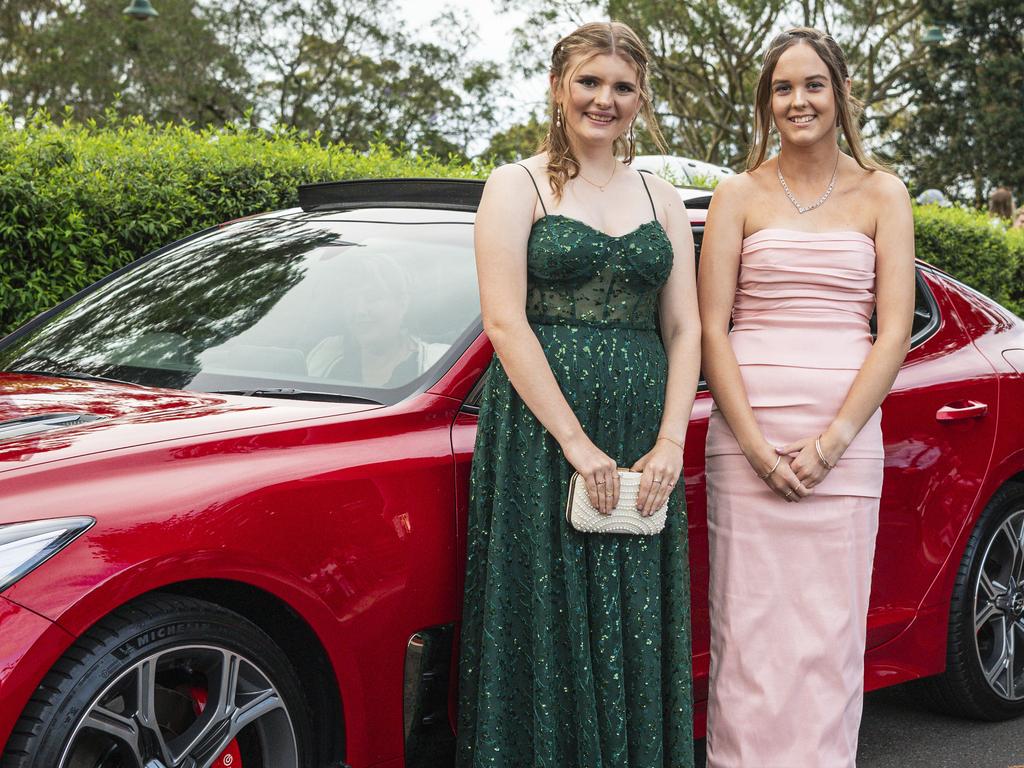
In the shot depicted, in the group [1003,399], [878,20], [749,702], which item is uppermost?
[878,20]

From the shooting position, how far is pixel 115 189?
5.49m

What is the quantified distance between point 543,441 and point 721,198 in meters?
0.90

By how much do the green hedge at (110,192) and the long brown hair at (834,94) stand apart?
3.20 metres

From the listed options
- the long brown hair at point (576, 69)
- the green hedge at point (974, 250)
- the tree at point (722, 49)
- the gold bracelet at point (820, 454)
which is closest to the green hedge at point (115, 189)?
the long brown hair at point (576, 69)

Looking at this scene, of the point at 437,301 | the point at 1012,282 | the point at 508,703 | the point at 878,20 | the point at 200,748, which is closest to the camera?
the point at 200,748

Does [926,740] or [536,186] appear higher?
[536,186]

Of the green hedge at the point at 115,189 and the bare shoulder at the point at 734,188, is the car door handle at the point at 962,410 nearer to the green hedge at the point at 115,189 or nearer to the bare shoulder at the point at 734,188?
the bare shoulder at the point at 734,188

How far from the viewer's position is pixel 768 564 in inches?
123

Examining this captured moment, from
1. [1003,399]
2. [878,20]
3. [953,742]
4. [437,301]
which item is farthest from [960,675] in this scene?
[878,20]

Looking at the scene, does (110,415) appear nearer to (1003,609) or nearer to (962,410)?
(962,410)

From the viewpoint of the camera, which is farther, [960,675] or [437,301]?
[960,675]

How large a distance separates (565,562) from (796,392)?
81 centimetres

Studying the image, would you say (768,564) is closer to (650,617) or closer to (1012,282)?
(650,617)

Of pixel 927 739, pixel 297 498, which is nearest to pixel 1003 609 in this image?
pixel 927 739
